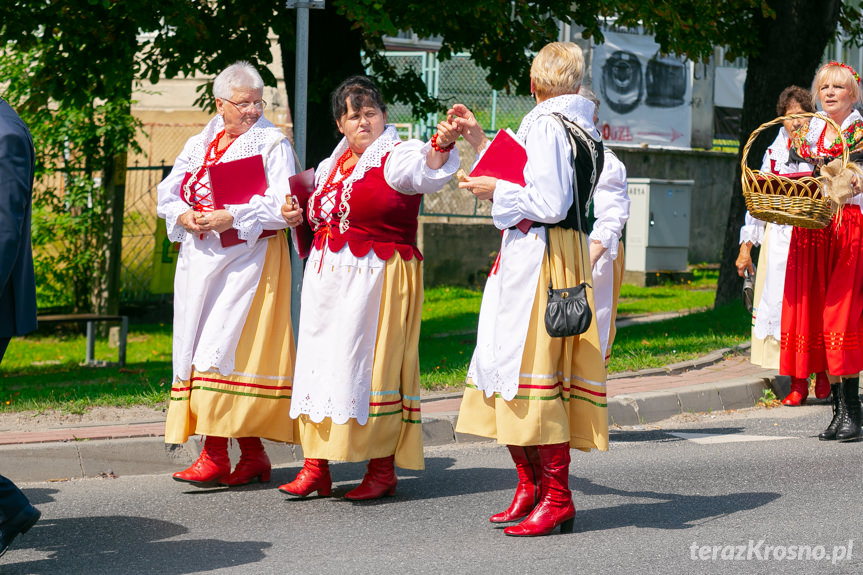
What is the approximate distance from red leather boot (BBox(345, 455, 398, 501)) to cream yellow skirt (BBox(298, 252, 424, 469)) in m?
0.11

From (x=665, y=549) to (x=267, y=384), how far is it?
228 cm

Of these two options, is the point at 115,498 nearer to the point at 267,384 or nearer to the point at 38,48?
the point at 267,384

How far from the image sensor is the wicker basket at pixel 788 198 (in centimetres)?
685

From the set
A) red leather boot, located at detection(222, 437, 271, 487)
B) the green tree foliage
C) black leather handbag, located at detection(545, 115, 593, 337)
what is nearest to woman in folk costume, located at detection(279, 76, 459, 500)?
red leather boot, located at detection(222, 437, 271, 487)

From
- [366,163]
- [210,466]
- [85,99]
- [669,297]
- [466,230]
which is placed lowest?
[669,297]

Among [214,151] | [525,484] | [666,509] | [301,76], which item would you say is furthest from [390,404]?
[301,76]

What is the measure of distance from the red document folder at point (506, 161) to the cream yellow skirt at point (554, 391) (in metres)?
0.27

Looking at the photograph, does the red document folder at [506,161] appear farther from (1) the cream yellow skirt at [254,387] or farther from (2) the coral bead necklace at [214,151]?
(2) the coral bead necklace at [214,151]

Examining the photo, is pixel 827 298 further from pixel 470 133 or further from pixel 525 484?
pixel 470 133

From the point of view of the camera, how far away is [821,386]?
8.91m

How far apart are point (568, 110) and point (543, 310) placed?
858mm

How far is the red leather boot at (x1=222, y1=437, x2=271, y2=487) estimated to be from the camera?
629 centimetres

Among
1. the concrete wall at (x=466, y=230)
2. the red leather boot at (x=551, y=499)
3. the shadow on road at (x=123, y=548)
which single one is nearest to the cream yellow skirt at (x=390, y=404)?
the shadow on road at (x=123, y=548)

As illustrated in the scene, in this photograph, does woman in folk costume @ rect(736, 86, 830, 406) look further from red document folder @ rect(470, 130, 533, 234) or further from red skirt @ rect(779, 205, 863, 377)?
red document folder @ rect(470, 130, 533, 234)
